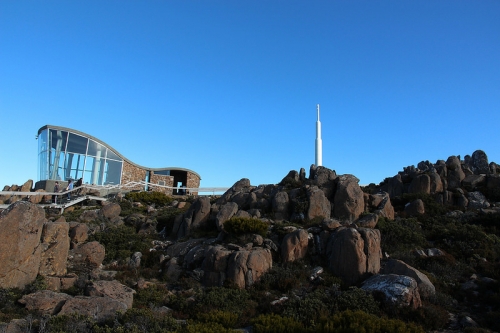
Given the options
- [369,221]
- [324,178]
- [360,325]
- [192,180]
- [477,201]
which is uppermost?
[192,180]

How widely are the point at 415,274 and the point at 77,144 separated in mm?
35713

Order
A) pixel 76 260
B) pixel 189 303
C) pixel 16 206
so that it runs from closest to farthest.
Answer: pixel 189 303
pixel 16 206
pixel 76 260

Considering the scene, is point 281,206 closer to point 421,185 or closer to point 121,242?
point 121,242

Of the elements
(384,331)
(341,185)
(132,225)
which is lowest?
(384,331)

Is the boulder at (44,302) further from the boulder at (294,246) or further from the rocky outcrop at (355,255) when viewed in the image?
the rocky outcrop at (355,255)

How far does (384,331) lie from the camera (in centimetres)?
977

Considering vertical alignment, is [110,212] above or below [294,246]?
above

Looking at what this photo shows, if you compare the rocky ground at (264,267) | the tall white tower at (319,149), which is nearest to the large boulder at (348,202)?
the rocky ground at (264,267)

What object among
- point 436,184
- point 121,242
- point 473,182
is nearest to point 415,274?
point 121,242

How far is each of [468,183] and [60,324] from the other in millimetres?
30071

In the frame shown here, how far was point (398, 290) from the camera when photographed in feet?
43.4

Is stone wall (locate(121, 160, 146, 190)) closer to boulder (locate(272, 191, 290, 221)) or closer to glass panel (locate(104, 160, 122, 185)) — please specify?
glass panel (locate(104, 160, 122, 185))

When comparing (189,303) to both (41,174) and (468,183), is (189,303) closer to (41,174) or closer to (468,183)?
(468,183)

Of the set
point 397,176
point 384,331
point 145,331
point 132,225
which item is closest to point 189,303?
point 145,331
